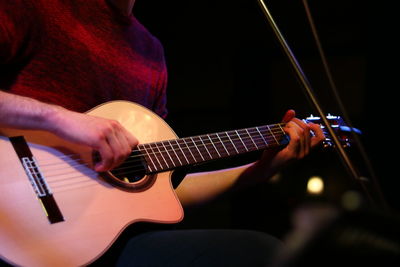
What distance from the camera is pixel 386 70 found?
3.55m

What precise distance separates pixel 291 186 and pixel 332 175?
438 mm

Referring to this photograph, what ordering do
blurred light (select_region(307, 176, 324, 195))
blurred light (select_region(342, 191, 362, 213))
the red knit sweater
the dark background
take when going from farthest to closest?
blurred light (select_region(307, 176, 324, 195)) < the dark background < the red knit sweater < blurred light (select_region(342, 191, 362, 213))

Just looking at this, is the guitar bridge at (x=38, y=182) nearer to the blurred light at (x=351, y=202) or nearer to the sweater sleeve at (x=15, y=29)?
the sweater sleeve at (x=15, y=29)

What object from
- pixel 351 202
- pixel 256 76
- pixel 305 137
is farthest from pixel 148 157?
pixel 256 76

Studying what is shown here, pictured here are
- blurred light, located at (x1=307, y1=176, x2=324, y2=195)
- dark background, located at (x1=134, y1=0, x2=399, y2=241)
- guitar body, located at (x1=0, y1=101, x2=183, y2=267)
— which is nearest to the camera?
guitar body, located at (x1=0, y1=101, x2=183, y2=267)

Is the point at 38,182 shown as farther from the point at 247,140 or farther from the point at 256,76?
the point at 256,76

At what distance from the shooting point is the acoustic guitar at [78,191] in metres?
1.25

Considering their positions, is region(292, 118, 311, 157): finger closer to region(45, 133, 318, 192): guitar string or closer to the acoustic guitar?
the acoustic guitar

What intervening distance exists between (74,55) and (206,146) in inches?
25.4

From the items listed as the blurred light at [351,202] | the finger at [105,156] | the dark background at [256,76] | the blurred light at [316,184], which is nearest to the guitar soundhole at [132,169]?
the finger at [105,156]

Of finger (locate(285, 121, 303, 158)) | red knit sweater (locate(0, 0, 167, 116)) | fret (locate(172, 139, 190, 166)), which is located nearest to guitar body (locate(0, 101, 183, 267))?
fret (locate(172, 139, 190, 166))

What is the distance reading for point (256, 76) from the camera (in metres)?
4.38

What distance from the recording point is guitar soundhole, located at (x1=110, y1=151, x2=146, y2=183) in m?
1.51

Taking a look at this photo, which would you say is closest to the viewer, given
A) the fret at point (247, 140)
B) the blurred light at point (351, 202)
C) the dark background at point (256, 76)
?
the blurred light at point (351, 202)
